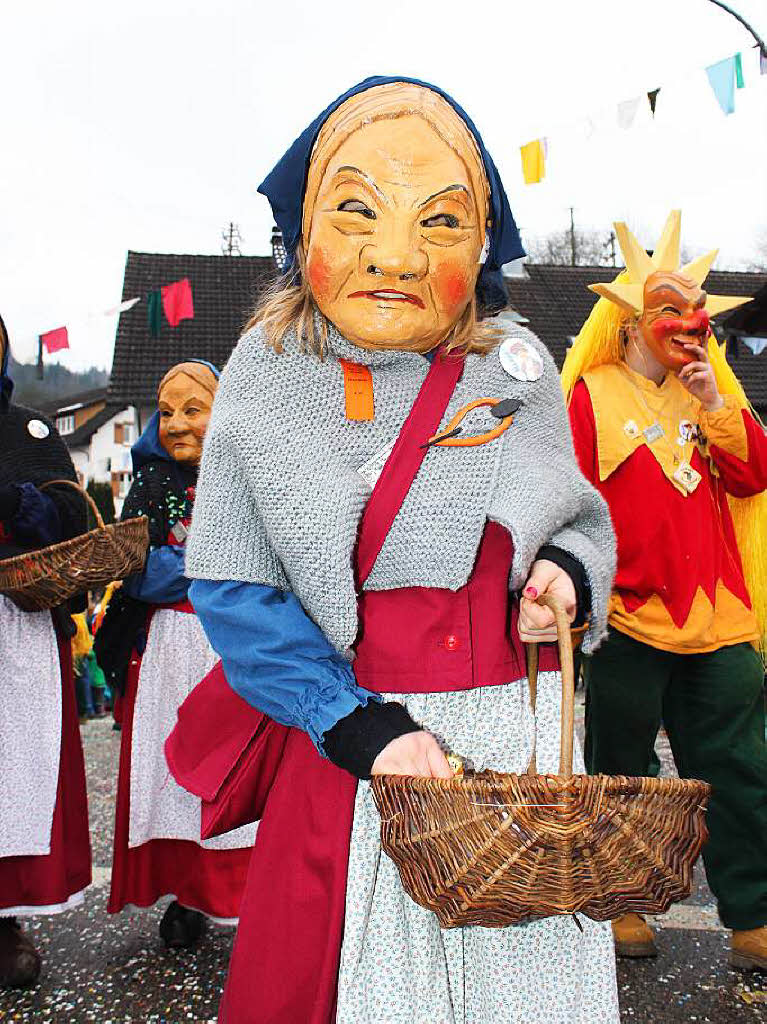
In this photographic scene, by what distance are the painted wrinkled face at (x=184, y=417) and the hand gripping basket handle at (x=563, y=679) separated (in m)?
2.27

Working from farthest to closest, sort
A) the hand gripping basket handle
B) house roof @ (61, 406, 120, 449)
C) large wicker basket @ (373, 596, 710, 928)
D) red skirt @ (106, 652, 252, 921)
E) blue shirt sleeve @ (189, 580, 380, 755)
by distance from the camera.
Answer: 1. house roof @ (61, 406, 120, 449)
2. red skirt @ (106, 652, 252, 921)
3. blue shirt sleeve @ (189, 580, 380, 755)
4. the hand gripping basket handle
5. large wicker basket @ (373, 596, 710, 928)

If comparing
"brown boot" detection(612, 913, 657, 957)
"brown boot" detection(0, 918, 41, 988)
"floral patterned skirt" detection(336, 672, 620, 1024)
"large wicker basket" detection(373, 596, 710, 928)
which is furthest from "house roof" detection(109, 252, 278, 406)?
"large wicker basket" detection(373, 596, 710, 928)

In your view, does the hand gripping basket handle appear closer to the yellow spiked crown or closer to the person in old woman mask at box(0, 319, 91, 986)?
the yellow spiked crown

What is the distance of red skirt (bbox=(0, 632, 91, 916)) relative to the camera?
3.13 metres

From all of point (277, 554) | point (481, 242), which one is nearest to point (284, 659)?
point (277, 554)

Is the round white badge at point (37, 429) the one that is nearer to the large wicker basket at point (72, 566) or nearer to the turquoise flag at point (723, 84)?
the large wicker basket at point (72, 566)

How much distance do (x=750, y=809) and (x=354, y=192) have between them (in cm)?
221

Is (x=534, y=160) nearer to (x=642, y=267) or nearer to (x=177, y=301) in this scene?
(x=642, y=267)

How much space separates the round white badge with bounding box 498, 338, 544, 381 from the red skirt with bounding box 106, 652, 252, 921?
2.15 metres

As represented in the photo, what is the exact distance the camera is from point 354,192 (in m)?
1.68

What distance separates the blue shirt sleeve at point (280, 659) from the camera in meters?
1.45

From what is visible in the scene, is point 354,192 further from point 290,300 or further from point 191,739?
point 191,739

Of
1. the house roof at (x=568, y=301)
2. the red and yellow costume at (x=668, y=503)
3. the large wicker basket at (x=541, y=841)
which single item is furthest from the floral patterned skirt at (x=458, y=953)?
the house roof at (x=568, y=301)

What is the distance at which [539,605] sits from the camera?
1.58m
